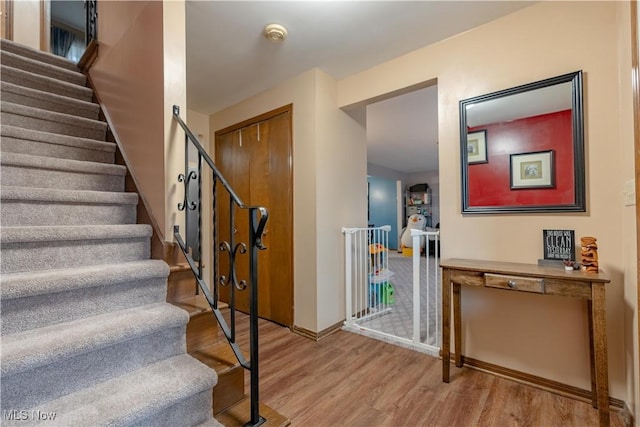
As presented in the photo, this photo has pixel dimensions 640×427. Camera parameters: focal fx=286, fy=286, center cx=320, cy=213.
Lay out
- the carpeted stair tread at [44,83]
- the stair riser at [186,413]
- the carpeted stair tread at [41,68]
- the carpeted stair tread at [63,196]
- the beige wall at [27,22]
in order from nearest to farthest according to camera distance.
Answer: the stair riser at [186,413] < the carpeted stair tread at [63,196] < the carpeted stair tread at [44,83] < the carpeted stair tread at [41,68] < the beige wall at [27,22]

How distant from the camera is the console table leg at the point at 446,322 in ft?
6.04

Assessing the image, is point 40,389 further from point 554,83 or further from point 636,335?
point 554,83

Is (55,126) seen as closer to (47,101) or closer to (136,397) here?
(47,101)

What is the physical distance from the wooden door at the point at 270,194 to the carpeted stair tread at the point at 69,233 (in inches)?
55.2

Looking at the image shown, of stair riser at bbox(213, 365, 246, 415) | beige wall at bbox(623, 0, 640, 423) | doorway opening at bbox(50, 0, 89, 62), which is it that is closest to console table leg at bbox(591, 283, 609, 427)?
beige wall at bbox(623, 0, 640, 423)

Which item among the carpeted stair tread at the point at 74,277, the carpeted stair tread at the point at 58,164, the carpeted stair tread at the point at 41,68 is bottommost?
the carpeted stair tread at the point at 74,277

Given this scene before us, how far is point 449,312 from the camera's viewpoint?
6.28ft

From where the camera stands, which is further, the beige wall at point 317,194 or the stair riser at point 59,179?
the beige wall at point 317,194

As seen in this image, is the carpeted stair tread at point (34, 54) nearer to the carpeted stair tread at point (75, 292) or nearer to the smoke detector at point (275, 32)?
the smoke detector at point (275, 32)

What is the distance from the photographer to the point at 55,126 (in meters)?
1.99

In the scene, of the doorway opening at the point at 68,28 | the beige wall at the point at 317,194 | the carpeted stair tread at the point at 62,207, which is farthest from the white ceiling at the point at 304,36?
the doorway opening at the point at 68,28

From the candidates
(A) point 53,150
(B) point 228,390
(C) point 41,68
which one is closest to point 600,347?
(B) point 228,390

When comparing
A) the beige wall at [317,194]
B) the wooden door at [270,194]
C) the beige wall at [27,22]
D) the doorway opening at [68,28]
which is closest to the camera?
the beige wall at [317,194]

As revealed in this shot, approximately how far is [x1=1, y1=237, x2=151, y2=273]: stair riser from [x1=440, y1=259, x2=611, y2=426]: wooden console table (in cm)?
189
